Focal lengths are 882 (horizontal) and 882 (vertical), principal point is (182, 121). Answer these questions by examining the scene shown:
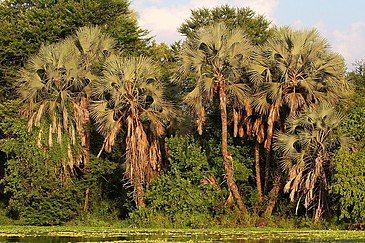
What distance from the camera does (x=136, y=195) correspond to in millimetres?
39406

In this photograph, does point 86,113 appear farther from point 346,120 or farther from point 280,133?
point 346,120

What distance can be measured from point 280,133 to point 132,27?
47.5 ft

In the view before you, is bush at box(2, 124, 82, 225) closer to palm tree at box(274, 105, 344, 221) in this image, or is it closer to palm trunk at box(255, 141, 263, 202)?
palm trunk at box(255, 141, 263, 202)

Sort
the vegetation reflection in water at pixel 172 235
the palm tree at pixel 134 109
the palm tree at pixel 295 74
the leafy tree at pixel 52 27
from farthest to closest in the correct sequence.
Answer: the leafy tree at pixel 52 27, the palm tree at pixel 134 109, the palm tree at pixel 295 74, the vegetation reflection in water at pixel 172 235

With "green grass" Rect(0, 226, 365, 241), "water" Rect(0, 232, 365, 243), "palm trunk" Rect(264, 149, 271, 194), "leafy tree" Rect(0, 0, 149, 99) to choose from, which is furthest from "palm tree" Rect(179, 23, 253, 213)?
"leafy tree" Rect(0, 0, 149, 99)

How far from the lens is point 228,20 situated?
53844 mm

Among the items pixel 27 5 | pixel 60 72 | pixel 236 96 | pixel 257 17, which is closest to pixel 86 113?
pixel 60 72

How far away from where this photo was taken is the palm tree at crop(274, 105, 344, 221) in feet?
117

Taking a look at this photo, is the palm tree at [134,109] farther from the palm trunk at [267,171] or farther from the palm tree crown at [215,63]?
the palm trunk at [267,171]

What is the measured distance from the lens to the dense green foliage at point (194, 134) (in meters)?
36.2

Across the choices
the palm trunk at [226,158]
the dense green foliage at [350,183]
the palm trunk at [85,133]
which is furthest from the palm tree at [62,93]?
the dense green foliage at [350,183]

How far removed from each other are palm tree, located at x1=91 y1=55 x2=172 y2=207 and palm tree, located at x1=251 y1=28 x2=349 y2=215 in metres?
4.57

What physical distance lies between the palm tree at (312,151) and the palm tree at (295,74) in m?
1.27

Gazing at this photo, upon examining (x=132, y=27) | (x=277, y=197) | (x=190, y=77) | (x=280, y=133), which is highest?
(x=132, y=27)
